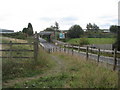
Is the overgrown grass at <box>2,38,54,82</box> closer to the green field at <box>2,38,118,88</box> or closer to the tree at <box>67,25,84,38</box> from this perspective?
the green field at <box>2,38,118,88</box>

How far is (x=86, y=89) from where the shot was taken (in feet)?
14.7

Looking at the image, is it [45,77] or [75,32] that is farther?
[75,32]

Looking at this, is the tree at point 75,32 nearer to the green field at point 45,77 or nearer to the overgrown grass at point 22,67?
the overgrown grass at point 22,67

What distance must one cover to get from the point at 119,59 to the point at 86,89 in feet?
12.3

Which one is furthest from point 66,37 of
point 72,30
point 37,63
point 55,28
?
point 37,63

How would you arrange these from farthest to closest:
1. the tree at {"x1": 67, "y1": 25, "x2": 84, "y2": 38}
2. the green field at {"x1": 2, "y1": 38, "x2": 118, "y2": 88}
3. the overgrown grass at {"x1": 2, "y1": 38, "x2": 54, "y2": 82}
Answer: the tree at {"x1": 67, "y1": 25, "x2": 84, "y2": 38} < the overgrown grass at {"x1": 2, "y1": 38, "x2": 54, "y2": 82} < the green field at {"x1": 2, "y1": 38, "x2": 118, "y2": 88}

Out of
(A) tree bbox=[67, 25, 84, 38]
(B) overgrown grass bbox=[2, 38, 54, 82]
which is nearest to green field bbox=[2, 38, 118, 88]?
(B) overgrown grass bbox=[2, 38, 54, 82]

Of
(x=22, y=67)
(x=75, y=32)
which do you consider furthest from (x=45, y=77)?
(x=75, y=32)

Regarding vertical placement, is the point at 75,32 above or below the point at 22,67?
above

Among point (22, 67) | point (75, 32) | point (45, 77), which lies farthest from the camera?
point (75, 32)

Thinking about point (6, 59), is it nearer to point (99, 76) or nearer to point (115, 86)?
point (99, 76)

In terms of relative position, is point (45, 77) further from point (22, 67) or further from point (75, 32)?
point (75, 32)

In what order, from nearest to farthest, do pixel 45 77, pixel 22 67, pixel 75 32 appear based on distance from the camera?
pixel 45 77 < pixel 22 67 < pixel 75 32

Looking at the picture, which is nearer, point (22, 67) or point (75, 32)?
point (22, 67)
